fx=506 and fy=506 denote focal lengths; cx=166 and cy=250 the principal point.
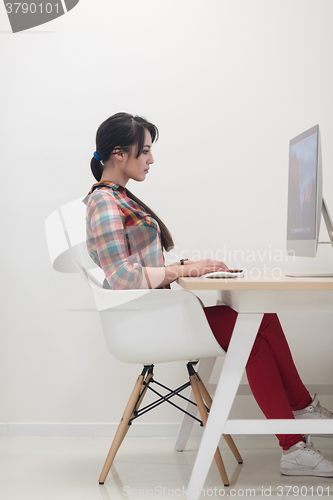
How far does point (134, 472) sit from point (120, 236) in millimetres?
859

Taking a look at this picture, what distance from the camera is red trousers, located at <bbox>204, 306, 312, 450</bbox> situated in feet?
5.03

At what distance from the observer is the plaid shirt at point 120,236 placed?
1504mm

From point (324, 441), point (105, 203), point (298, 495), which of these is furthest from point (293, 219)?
point (324, 441)

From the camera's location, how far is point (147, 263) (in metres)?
1.63

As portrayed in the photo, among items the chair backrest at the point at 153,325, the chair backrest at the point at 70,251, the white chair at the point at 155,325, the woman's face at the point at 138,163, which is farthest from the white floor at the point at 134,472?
the woman's face at the point at 138,163

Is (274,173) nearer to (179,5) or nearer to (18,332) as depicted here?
(179,5)

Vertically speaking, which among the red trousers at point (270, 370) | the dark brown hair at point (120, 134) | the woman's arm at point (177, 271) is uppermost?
the dark brown hair at point (120, 134)

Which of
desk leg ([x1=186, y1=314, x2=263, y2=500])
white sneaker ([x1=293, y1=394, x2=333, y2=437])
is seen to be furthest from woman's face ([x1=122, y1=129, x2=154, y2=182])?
white sneaker ([x1=293, y1=394, x2=333, y2=437])

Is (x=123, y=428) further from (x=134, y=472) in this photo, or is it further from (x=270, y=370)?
(x=270, y=370)

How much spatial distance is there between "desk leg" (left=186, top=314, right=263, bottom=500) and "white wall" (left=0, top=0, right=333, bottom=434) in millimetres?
820

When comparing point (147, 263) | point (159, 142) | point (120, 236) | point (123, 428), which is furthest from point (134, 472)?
point (159, 142)

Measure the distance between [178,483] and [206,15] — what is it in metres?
1.88

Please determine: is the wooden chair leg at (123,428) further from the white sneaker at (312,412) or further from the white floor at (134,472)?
the white sneaker at (312,412)

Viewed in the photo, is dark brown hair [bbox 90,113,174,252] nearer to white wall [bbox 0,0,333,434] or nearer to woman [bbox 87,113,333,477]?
woman [bbox 87,113,333,477]
